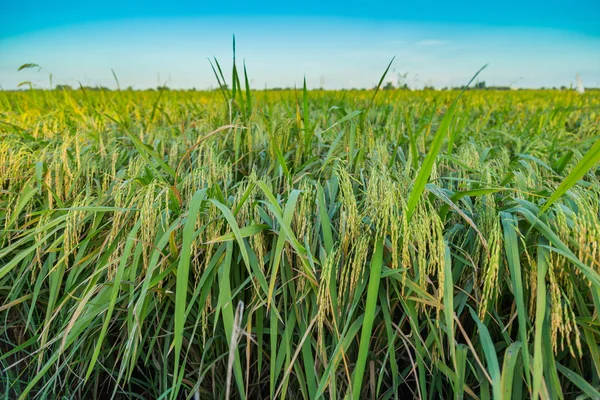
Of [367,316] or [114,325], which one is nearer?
[367,316]

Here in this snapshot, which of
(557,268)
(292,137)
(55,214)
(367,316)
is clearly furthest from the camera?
(292,137)

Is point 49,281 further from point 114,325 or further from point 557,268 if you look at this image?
point 557,268

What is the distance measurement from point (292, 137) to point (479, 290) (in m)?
1.06

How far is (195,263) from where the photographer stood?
1.32 m

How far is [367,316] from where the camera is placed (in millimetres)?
1019

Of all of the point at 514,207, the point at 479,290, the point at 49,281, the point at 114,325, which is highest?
the point at 514,207

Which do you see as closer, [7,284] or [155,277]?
[155,277]

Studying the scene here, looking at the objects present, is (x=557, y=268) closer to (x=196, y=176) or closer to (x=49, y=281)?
(x=196, y=176)

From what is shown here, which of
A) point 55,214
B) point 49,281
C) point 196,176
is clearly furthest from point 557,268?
point 55,214

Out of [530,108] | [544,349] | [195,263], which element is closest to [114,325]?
[195,263]

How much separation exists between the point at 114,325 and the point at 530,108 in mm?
4464

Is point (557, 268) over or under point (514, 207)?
under

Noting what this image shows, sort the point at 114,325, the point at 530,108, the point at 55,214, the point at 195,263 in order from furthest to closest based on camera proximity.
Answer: the point at 530,108 → the point at 55,214 → the point at 114,325 → the point at 195,263

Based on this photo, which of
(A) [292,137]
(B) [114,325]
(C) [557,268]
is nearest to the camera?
(C) [557,268]
